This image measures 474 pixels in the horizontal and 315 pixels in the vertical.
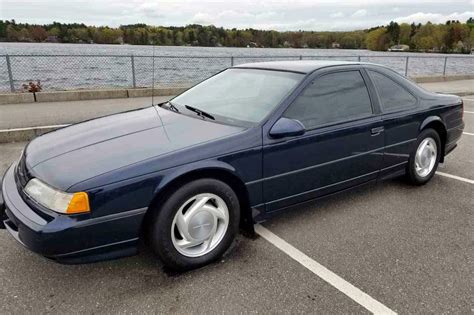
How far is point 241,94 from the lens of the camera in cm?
345

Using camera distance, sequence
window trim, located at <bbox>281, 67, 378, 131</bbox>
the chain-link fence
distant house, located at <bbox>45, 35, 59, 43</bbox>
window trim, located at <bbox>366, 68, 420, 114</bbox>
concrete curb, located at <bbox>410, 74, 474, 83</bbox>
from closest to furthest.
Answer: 1. window trim, located at <bbox>281, 67, 378, 131</bbox>
2. window trim, located at <bbox>366, 68, 420, 114</bbox>
3. the chain-link fence
4. concrete curb, located at <bbox>410, 74, 474, 83</bbox>
5. distant house, located at <bbox>45, 35, 59, 43</bbox>

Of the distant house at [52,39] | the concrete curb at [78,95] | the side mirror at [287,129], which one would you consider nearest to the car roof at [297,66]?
the side mirror at [287,129]

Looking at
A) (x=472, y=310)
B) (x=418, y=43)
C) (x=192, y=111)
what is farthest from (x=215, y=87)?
(x=418, y=43)

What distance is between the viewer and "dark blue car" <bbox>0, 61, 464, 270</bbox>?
90.9 inches

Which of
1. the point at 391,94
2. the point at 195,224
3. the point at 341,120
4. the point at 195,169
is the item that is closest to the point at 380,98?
the point at 391,94

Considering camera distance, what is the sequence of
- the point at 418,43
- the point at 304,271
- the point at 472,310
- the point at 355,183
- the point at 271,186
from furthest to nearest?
1. the point at 418,43
2. the point at 355,183
3. the point at 271,186
4. the point at 304,271
5. the point at 472,310

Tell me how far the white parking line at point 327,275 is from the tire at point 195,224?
0.46 metres

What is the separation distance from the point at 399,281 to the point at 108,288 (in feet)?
6.55

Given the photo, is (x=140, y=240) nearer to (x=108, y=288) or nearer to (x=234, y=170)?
(x=108, y=288)

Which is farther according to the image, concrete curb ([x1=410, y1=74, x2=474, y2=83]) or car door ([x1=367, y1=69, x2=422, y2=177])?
concrete curb ([x1=410, y1=74, x2=474, y2=83])

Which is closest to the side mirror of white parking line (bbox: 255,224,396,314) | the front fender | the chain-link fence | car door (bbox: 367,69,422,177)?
the front fender

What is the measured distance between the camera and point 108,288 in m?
2.50

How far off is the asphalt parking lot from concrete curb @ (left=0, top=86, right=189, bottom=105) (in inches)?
265

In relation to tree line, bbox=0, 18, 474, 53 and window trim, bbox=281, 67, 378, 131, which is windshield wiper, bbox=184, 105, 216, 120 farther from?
tree line, bbox=0, 18, 474, 53
